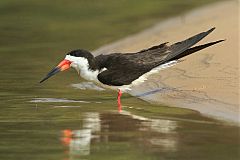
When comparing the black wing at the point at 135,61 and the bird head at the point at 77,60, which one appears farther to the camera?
the black wing at the point at 135,61

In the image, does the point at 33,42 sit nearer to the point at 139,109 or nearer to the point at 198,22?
the point at 198,22

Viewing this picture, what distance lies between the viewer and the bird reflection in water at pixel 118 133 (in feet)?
30.4

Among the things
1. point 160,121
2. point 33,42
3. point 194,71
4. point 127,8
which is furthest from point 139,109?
point 127,8

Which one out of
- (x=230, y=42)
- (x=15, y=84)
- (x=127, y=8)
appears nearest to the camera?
(x=15, y=84)

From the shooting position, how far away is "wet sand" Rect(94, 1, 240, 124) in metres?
11.6

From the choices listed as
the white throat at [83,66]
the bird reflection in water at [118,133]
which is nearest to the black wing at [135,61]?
the white throat at [83,66]

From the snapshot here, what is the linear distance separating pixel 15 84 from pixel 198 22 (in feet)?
18.3

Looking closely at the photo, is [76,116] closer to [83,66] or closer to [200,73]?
[83,66]

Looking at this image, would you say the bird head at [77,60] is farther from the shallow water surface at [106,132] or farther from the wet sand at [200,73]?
the wet sand at [200,73]

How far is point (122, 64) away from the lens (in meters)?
12.2

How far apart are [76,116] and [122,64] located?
4.30 ft

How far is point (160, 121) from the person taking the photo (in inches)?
424

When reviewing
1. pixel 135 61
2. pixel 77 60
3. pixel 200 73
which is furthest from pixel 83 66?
pixel 200 73

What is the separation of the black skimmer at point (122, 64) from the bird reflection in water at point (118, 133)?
2.82ft
